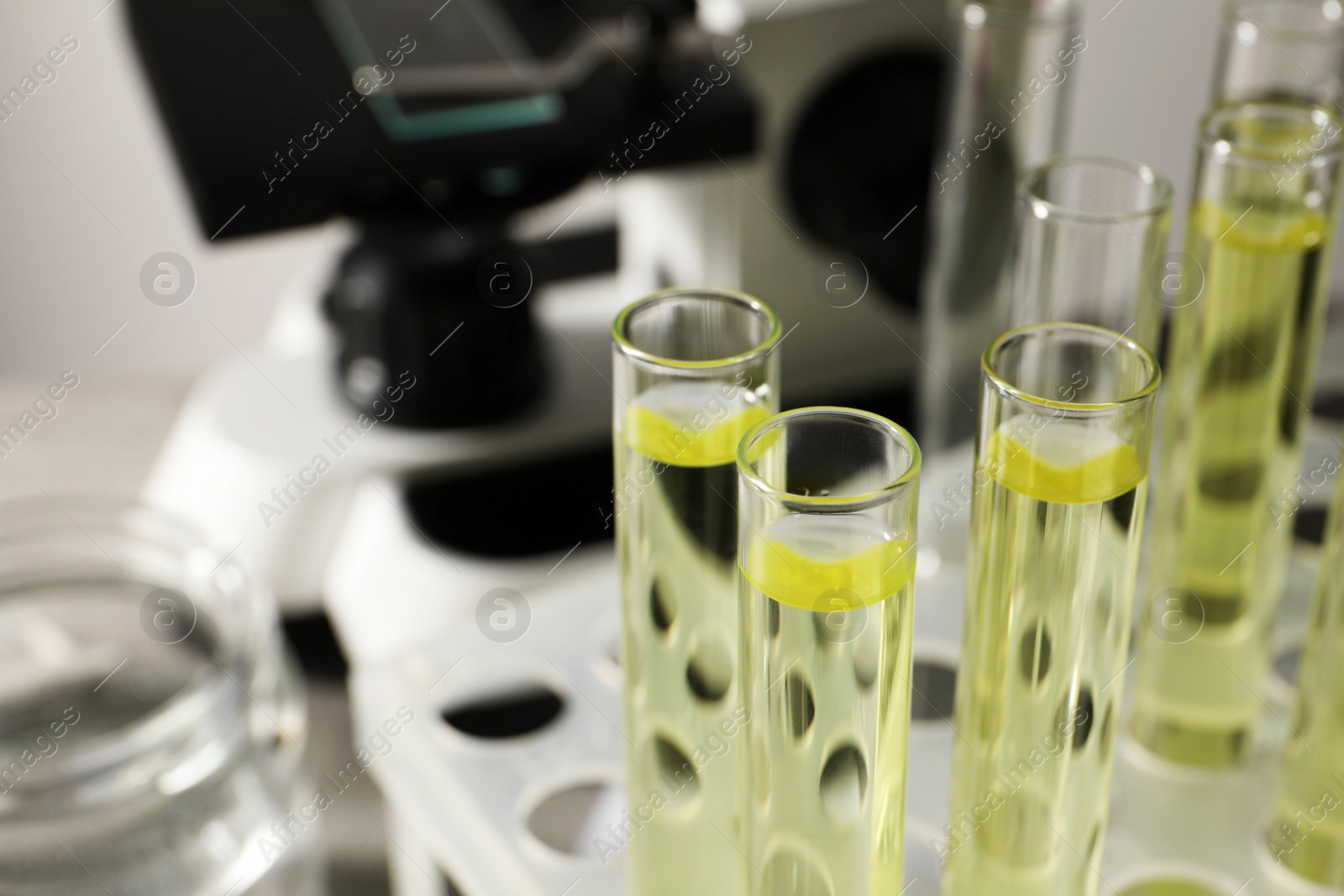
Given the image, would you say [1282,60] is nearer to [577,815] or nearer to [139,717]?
[577,815]

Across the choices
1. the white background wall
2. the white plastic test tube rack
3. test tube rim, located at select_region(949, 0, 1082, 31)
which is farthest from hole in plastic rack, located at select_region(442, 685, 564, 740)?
the white background wall

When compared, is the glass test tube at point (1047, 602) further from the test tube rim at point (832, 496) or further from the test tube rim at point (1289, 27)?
the test tube rim at point (1289, 27)

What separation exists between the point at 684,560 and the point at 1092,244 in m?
0.14

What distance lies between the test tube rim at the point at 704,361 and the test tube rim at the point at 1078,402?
0.15ft

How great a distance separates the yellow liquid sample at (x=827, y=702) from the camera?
27cm

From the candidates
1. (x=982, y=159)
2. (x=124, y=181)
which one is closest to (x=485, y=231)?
(x=982, y=159)

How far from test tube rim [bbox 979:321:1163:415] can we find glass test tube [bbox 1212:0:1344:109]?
16 centimetres

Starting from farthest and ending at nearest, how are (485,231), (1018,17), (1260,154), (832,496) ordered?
(485,231)
(1018,17)
(1260,154)
(832,496)

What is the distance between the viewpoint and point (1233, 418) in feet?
1.27

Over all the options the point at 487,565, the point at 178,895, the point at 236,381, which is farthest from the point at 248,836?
the point at 236,381

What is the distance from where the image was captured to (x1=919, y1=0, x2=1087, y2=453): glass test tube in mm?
492

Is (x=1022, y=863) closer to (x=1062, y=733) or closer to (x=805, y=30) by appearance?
(x=1062, y=733)

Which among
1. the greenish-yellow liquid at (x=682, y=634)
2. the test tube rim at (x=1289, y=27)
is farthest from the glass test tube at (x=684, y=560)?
the test tube rim at (x=1289, y=27)

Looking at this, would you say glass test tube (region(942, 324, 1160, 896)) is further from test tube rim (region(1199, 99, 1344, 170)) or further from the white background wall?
the white background wall
